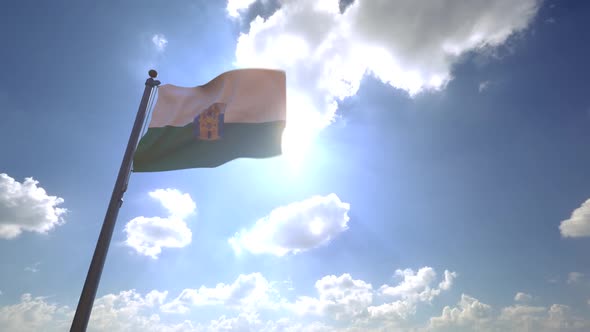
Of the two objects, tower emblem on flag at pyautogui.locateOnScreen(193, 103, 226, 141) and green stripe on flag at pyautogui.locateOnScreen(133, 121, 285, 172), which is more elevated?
tower emblem on flag at pyautogui.locateOnScreen(193, 103, 226, 141)

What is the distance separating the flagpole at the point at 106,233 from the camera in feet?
22.7

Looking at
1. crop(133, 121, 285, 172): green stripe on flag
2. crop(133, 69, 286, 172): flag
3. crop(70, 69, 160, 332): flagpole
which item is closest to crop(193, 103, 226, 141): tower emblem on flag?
crop(133, 69, 286, 172): flag

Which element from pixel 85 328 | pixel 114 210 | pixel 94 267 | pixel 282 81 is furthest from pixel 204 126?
pixel 85 328

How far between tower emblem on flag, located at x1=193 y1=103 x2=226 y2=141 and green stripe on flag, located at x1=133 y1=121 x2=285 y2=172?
0.15 meters

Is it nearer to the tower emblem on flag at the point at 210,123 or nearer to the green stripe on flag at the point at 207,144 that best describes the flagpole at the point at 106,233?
the green stripe on flag at the point at 207,144

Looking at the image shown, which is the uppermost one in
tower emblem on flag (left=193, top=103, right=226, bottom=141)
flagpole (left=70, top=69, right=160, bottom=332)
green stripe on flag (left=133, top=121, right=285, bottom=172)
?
tower emblem on flag (left=193, top=103, right=226, bottom=141)

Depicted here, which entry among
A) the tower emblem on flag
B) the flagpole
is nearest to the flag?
the tower emblem on flag

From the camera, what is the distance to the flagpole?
6.91 m

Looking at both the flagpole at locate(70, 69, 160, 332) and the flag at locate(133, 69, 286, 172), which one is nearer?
the flagpole at locate(70, 69, 160, 332)

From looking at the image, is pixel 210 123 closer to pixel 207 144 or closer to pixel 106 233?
pixel 207 144

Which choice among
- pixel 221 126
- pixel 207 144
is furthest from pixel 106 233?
pixel 221 126

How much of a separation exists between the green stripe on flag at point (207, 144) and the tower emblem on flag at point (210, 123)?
15 centimetres

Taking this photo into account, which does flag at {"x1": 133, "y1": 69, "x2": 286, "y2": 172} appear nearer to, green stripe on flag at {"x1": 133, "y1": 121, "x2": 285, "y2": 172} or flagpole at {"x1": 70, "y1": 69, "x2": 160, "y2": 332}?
green stripe on flag at {"x1": 133, "y1": 121, "x2": 285, "y2": 172}

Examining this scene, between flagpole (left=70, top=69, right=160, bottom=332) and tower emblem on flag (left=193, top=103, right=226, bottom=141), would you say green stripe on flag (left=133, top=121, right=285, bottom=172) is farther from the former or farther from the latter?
flagpole (left=70, top=69, right=160, bottom=332)
